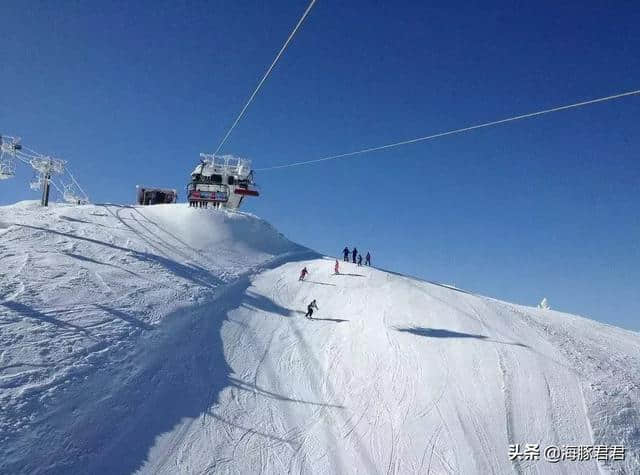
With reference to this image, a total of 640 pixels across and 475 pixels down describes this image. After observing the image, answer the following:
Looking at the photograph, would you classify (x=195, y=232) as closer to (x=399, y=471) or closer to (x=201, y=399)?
(x=201, y=399)

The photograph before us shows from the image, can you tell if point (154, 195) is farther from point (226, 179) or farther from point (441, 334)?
point (441, 334)

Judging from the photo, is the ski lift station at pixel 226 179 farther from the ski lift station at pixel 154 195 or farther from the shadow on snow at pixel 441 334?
the shadow on snow at pixel 441 334

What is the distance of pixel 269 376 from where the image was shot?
50.3 feet

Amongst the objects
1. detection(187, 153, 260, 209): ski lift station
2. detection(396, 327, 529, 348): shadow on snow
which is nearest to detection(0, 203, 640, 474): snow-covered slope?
detection(396, 327, 529, 348): shadow on snow

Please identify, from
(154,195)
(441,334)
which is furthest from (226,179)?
(441,334)

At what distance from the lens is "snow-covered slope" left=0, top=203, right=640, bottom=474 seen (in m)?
11.1

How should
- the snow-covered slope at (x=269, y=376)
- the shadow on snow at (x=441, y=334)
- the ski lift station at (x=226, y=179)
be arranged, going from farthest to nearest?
the ski lift station at (x=226, y=179) < the shadow on snow at (x=441, y=334) < the snow-covered slope at (x=269, y=376)

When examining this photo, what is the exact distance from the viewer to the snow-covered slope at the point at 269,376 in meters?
11.1

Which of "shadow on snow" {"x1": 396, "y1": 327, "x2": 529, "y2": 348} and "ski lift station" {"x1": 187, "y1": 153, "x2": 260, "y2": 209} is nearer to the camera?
"shadow on snow" {"x1": 396, "y1": 327, "x2": 529, "y2": 348}

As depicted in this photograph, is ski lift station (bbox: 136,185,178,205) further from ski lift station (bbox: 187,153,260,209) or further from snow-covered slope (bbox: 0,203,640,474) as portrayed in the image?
snow-covered slope (bbox: 0,203,640,474)

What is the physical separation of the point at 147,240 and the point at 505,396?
25.4 meters

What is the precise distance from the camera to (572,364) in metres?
17.4

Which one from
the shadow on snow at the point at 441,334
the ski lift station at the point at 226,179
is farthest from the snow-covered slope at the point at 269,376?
the ski lift station at the point at 226,179

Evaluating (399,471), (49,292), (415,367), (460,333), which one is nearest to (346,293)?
(460,333)
